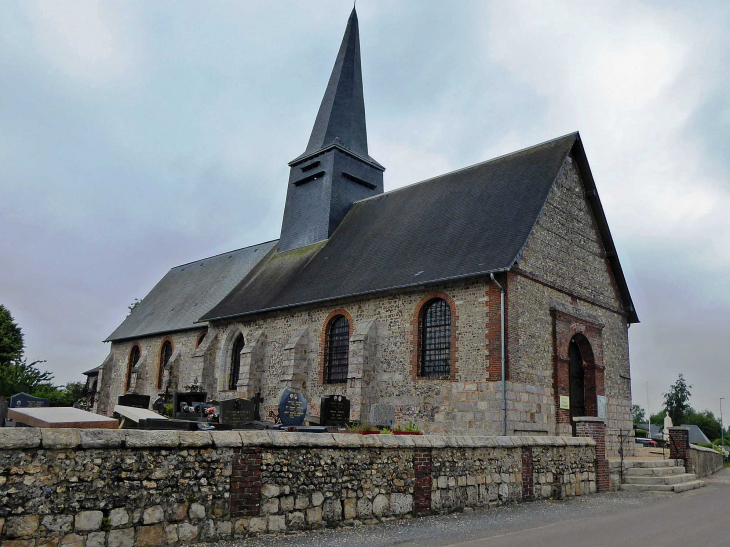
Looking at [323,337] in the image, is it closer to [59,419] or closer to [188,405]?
[188,405]

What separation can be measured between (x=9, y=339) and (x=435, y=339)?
28.3m

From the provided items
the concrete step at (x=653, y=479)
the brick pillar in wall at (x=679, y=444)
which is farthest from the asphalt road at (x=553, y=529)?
the brick pillar in wall at (x=679, y=444)

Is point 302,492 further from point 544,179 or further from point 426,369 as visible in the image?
point 544,179

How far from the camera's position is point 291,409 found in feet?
46.8

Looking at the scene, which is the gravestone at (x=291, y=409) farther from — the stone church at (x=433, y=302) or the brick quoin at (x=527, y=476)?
the brick quoin at (x=527, y=476)

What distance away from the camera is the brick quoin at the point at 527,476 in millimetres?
11047

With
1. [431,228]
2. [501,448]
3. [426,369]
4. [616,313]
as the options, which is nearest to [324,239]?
[431,228]

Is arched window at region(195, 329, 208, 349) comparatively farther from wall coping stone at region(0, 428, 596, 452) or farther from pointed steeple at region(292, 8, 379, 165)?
wall coping stone at region(0, 428, 596, 452)

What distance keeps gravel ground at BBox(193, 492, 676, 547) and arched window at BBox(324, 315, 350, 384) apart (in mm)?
8817

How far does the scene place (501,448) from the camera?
10617mm

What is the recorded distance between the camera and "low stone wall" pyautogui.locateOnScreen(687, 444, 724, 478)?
17.1 meters

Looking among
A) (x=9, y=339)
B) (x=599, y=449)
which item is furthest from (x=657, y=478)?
(x=9, y=339)

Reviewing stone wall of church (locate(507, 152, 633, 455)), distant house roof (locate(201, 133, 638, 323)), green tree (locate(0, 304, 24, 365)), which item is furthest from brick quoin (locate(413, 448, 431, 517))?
green tree (locate(0, 304, 24, 365))

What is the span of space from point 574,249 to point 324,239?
9603 millimetres
